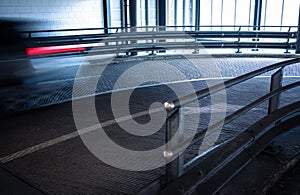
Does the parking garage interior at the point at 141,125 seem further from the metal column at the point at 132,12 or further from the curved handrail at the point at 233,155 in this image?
the metal column at the point at 132,12

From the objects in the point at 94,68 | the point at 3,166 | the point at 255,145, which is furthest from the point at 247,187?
the point at 94,68

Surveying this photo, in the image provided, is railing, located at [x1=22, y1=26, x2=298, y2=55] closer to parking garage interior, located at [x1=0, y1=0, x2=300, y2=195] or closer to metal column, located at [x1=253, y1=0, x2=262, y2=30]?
parking garage interior, located at [x1=0, y1=0, x2=300, y2=195]

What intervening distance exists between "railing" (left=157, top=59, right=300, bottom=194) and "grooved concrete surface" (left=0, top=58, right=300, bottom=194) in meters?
0.47

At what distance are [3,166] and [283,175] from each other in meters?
2.81

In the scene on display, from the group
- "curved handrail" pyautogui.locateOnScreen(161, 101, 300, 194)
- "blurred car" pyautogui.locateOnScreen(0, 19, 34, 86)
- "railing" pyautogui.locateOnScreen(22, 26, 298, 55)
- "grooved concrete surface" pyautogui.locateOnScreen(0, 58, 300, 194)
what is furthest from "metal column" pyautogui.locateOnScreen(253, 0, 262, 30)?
"blurred car" pyautogui.locateOnScreen(0, 19, 34, 86)

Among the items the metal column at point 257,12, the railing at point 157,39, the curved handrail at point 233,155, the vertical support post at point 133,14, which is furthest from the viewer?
the metal column at point 257,12

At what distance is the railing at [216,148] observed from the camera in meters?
2.20

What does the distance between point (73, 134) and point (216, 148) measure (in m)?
1.93

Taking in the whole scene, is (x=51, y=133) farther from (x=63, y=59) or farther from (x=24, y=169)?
(x=63, y=59)

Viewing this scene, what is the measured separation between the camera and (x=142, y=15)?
14.4 metres

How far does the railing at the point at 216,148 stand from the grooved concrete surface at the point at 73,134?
18.6 inches

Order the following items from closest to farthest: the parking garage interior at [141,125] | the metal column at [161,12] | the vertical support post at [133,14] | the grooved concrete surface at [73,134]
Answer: the parking garage interior at [141,125] < the grooved concrete surface at [73,134] < the vertical support post at [133,14] < the metal column at [161,12]

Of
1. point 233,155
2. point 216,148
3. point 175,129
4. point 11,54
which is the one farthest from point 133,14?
point 175,129

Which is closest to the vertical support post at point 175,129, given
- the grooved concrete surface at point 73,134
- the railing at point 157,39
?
the grooved concrete surface at point 73,134
